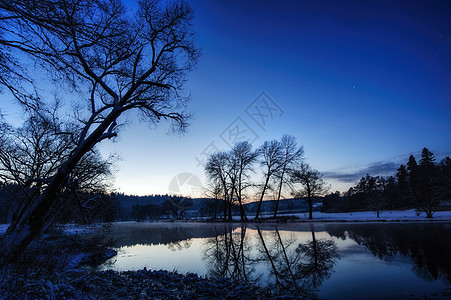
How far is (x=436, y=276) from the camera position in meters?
5.89

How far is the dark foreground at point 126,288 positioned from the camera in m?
3.87

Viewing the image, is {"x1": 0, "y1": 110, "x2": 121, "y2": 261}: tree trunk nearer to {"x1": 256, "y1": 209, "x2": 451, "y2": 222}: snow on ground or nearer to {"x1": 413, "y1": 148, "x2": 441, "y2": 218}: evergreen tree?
{"x1": 256, "y1": 209, "x2": 451, "y2": 222}: snow on ground

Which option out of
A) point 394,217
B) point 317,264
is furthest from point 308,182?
point 317,264

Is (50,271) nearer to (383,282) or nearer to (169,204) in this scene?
(383,282)

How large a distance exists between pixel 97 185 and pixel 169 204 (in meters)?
84.7

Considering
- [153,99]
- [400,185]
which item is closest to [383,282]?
[153,99]

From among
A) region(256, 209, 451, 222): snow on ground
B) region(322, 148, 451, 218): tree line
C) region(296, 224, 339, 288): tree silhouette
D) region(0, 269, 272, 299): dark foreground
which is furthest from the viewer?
region(322, 148, 451, 218): tree line

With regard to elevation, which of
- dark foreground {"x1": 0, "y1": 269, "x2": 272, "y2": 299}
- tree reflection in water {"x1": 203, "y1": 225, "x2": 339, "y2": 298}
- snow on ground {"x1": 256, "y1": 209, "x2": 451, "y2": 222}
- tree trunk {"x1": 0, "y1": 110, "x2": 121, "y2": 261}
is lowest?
snow on ground {"x1": 256, "y1": 209, "x2": 451, "y2": 222}

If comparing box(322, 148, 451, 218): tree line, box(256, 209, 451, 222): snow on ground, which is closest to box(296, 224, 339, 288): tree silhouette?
box(256, 209, 451, 222): snow on ground

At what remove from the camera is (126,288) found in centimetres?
579

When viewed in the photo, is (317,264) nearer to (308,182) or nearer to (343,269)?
(343,269)

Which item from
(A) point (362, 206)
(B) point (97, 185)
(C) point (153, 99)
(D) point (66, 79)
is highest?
(C) point (153, 99)

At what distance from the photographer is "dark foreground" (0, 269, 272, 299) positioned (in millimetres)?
3870

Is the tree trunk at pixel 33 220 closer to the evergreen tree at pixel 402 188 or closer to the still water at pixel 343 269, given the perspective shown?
the still water at pixel 343 269
